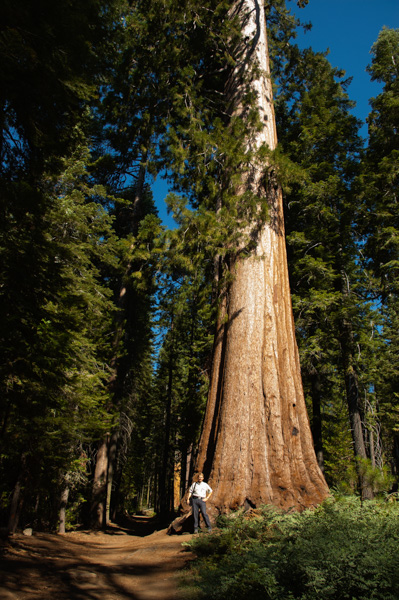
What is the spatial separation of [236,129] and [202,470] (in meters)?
6.10

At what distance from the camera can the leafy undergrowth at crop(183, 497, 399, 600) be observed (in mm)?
2420

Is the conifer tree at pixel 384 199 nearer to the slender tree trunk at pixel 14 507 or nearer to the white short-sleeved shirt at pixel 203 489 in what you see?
the white short-sleeved shirt at pixel 203 489

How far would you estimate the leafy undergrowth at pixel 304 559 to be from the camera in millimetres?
2420

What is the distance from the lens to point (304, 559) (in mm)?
2652

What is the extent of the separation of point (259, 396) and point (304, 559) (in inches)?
106

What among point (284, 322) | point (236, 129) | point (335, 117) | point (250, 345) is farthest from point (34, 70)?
point (335, 117)

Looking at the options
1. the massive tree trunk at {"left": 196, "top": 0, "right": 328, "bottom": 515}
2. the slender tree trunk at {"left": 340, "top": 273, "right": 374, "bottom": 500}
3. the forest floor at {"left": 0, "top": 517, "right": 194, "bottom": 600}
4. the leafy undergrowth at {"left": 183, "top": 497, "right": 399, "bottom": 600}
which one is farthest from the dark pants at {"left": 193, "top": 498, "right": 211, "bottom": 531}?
the slender tree trunk at {"left": 340, "top": 273, "right": 374, "bottom": 500}

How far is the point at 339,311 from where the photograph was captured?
994cm

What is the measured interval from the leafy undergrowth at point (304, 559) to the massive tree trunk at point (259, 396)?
2.20ft

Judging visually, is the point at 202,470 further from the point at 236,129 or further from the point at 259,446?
the point at 236,129

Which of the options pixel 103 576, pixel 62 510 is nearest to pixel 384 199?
pixel 103 576

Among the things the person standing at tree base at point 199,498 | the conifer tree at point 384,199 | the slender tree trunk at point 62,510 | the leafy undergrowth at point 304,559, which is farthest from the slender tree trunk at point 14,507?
the conifer tree at point 384,199

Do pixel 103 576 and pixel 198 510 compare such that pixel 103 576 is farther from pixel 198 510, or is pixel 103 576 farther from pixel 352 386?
pixel 352 386

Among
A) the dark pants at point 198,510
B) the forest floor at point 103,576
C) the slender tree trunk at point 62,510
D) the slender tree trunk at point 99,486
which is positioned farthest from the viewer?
the slender tree trunk at point 99,486
